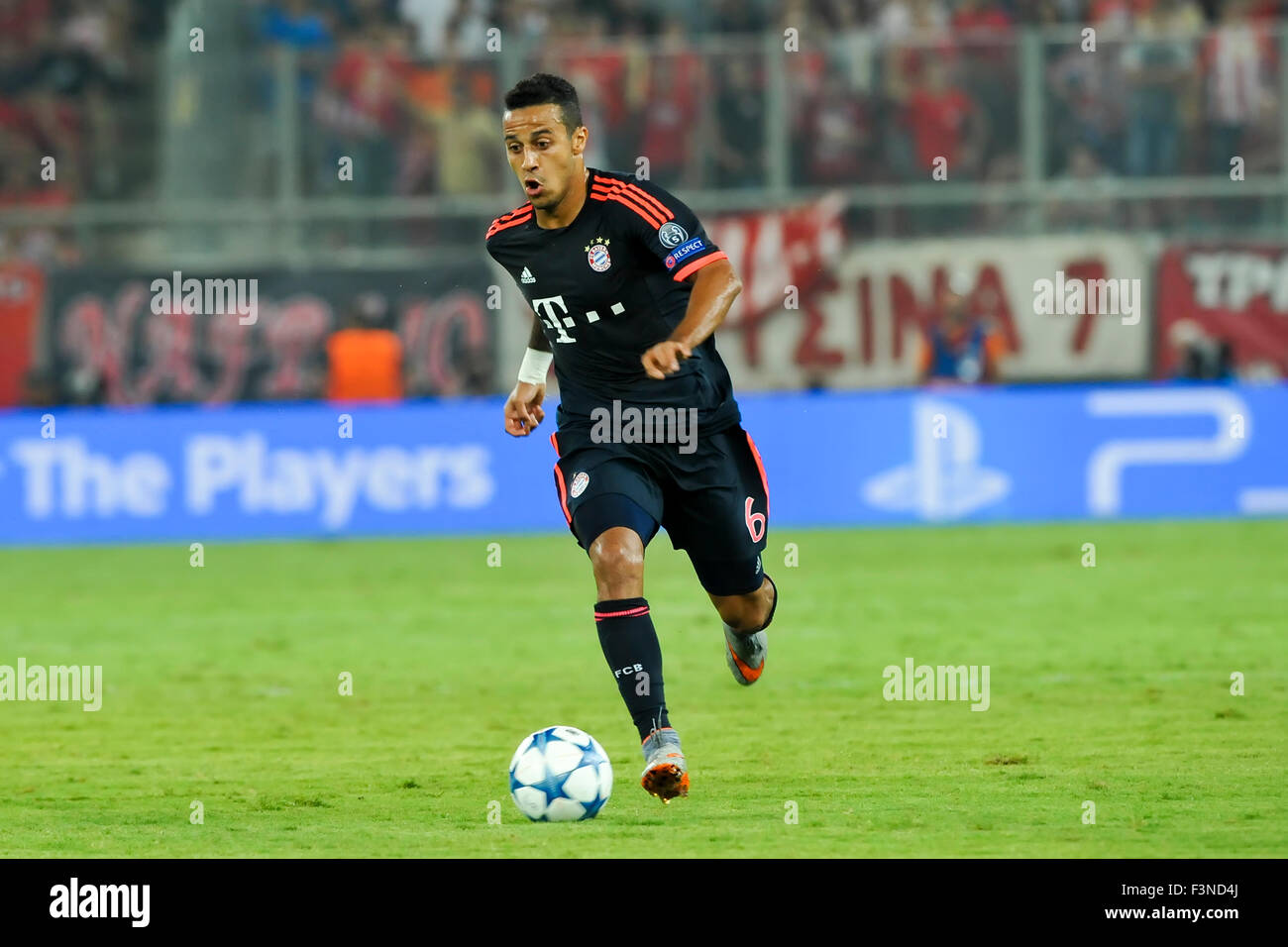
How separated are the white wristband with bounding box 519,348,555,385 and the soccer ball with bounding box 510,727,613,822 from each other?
1721 millimetres

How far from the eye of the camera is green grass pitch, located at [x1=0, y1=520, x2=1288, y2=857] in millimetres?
6336

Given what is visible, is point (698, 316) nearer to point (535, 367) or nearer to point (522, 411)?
point (522, 411)

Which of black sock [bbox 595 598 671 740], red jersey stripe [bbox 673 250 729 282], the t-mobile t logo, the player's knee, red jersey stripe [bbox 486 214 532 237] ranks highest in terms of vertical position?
red jersey stripe [bbox 486 214 532 237]

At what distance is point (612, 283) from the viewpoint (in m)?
7.23

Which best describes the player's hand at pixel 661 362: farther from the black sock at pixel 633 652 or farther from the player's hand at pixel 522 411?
the player's hand at pixel 522 411

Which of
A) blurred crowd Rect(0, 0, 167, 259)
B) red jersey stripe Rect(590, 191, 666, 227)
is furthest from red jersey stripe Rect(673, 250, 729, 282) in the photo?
blurred crowd Rect(0, 0, 167, 259)

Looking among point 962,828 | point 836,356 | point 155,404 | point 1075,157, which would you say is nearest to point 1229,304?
point 1075,157

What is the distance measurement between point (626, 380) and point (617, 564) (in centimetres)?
80

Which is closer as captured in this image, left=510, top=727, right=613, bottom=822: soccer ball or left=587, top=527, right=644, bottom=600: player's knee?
left=510, top=727, right=613, bottom=822: soccer ball

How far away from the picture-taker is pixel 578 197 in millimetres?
7246

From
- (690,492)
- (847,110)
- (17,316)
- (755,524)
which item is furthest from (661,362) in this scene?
(17,316)

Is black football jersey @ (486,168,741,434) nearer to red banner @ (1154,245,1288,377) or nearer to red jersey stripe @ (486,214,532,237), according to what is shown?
red jersey stripe @ (486,214,532,237)

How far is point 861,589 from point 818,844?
7.47 meters

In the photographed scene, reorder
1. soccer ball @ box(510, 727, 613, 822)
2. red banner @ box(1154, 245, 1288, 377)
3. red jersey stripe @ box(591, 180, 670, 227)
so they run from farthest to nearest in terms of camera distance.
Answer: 1. red banner @ box(1154, 245, 1288, 377)
2. red jersey stripe @ box(591, 180, 670, 227)
3. soccer ball @ box(510, 727, 613, 822)
